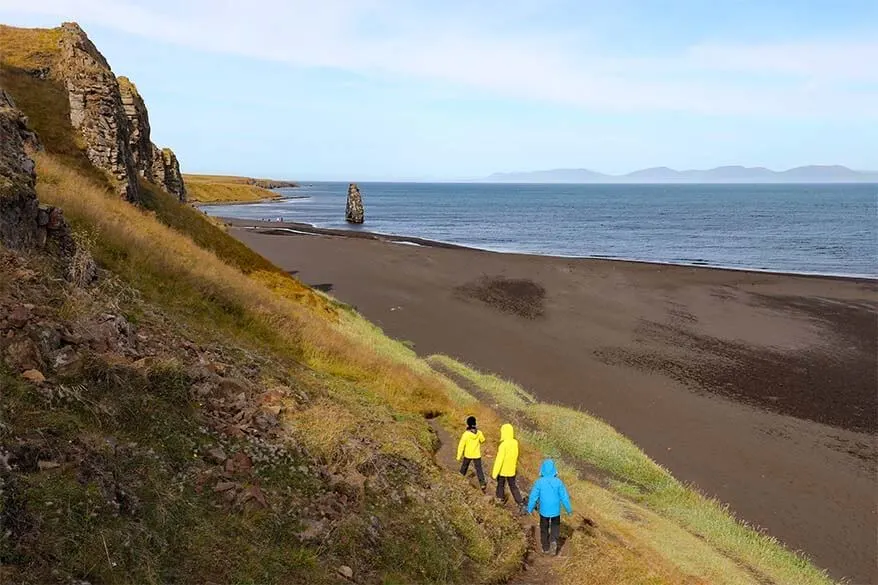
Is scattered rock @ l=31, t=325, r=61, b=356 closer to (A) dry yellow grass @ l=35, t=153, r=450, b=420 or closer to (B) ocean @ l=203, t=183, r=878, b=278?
(A) dry yellow grass @ l=35, t=153, r=450, b=420

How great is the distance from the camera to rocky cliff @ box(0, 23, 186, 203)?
83.3 ft

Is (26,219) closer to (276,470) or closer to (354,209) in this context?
(276,470)

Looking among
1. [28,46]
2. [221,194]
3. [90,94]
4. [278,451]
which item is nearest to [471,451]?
[278,451]

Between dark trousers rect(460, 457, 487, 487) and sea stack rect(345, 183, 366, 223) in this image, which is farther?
sea stack rect(345, 183, 366, 223)

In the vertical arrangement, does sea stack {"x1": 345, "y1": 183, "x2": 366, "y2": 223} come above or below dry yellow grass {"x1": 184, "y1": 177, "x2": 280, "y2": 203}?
below

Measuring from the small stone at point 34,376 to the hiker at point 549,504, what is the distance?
24.7 feet

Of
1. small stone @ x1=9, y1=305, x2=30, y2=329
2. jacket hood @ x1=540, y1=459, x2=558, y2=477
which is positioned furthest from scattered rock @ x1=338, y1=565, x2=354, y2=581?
small stone @ x1=9, y1=305, x2=30, y2=329

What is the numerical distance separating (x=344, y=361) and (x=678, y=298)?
103 feet

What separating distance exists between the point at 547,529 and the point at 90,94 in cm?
2671

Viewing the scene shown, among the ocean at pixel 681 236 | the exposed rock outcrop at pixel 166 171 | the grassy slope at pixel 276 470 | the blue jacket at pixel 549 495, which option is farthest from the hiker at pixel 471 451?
the ocean at pixel 681 236

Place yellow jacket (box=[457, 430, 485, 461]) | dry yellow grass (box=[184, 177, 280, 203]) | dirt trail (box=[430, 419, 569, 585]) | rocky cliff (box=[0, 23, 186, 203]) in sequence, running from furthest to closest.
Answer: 1. dry yellow grass (box=[184, 177, 280, 203])
2. rocky cliff (box=[0, 23, 186, 203])
3. yellow jacket (box=[457, 430, 485, 461])
4. dirt trail (box=[430, 419, 569, 585])

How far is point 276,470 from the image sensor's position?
848cm

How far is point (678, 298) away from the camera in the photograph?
41.8 m

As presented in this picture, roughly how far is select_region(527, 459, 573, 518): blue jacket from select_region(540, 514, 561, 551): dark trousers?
6.0 inches
